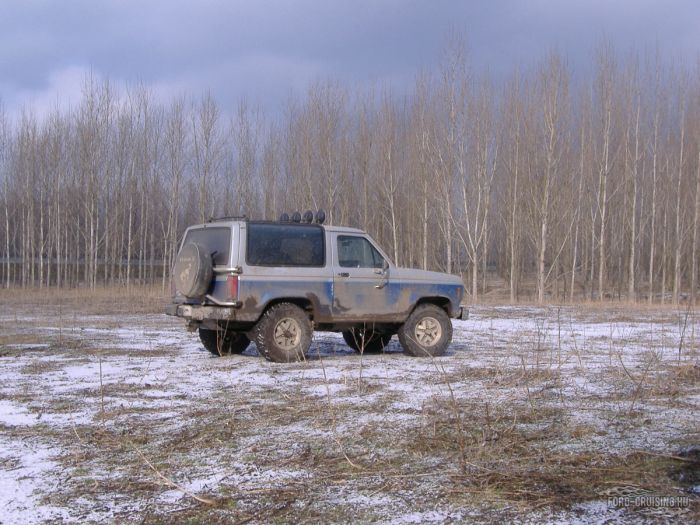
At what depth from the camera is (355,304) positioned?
33.9 feet

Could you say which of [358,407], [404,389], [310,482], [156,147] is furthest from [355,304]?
[156,147]

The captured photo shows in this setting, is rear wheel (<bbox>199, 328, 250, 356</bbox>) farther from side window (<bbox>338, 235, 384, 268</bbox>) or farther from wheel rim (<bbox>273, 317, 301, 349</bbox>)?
side window (<bbox>338, 235, 384, 268</bbox>)

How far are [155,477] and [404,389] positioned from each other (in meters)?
3.55

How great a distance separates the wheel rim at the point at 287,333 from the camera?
9797mm

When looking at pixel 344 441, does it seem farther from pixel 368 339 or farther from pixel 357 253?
pixel 368 339

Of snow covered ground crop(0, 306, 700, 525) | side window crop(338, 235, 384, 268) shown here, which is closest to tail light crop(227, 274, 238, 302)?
snow covered ground crop(0, 306, 700, 525)

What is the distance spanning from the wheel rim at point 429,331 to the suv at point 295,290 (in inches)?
0.6

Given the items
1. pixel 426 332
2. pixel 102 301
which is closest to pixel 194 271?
pixel 426 332

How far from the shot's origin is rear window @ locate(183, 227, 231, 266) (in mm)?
9672

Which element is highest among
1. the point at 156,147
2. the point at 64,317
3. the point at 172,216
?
the point at 156,147

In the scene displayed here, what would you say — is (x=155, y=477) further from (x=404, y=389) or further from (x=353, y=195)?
(x=353, y=195)

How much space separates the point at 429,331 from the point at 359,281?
1368 millimetres

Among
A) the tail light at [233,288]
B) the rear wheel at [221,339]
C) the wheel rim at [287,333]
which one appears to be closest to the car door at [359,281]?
the wheel rim at [287,333]

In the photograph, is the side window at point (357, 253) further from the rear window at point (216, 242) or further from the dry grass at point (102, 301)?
the dry grass at point (102, 301)
